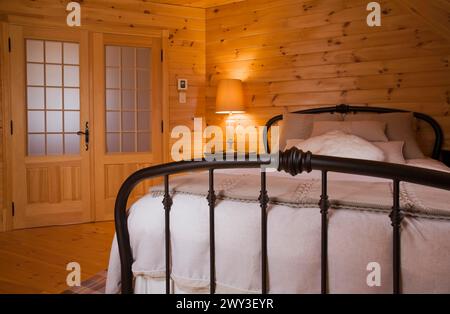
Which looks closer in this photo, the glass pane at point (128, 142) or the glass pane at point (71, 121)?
the glass pane at point (71, 121)

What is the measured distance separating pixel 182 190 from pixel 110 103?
2929 mm

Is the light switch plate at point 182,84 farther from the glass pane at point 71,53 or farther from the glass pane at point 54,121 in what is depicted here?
the glass pane at point 54,121

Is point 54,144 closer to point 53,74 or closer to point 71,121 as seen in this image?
point 71,121

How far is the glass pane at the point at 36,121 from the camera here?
4039mm

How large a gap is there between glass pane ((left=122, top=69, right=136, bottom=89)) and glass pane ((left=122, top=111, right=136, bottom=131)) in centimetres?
29

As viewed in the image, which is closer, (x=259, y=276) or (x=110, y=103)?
(x=259, y=276)

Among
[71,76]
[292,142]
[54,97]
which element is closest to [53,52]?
[71,76]

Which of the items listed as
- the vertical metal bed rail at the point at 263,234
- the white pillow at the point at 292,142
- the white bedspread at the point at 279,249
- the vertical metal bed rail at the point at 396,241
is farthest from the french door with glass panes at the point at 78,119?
the vertical metal bed rail at the point at 396,241

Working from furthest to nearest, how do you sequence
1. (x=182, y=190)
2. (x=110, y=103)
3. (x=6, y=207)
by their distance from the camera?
(x=110, y=103) → (x=6, y=207) → (x=182, y=190)

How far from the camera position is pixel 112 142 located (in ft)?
14.4

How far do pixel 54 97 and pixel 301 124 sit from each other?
96.9 inches
